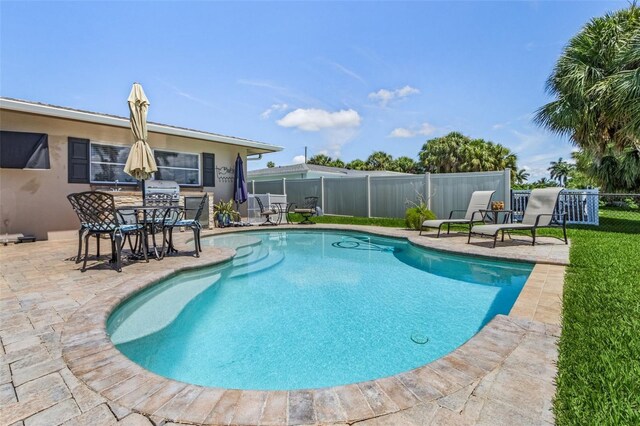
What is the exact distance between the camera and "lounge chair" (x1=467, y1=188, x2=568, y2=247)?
636 cm

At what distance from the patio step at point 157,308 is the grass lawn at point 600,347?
10.7 ft

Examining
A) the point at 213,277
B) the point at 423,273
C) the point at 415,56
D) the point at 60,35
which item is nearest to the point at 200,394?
the point at 213,277

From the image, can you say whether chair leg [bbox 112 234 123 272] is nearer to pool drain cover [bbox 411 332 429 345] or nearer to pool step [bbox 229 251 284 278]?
pool step [bbox 229 251 284 278]

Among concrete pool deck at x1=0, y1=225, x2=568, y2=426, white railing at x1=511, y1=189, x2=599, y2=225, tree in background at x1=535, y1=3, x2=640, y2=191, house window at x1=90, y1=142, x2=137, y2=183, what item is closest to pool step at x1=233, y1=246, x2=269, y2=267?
concrete pool deck at x1=0, y1=225, x2=568, y2=426

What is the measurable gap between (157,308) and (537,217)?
7.08 meters

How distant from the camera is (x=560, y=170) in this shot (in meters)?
50.9

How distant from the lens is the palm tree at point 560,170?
4975 centimetres

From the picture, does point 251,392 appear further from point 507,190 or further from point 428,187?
point 428,187

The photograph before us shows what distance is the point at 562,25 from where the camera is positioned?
10562mm

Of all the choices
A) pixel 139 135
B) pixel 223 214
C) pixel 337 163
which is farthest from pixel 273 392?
pixel 337 163

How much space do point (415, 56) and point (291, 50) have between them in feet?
14.0

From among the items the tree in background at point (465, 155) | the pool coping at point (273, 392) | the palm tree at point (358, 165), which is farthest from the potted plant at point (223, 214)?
the palm tree at point (358, 165)

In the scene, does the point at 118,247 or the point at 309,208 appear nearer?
the point at 118,247

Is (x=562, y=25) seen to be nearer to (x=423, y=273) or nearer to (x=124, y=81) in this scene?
(x=423, y=273)
